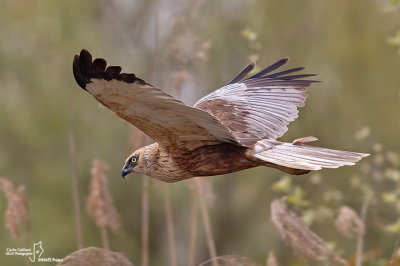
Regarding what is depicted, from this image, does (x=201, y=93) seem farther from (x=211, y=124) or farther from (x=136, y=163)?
(x=211, y=124)

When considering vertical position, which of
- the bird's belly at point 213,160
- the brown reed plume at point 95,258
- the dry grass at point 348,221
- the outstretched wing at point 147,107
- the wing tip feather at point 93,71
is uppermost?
the wing tip feather at point 93,71

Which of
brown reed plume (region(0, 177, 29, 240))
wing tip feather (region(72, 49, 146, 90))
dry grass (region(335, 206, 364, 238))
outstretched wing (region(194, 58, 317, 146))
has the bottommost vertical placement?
dry grass (region(335, 206, 364, 238))

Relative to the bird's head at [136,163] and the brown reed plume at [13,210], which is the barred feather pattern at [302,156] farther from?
the brown reed plume at [13,210]

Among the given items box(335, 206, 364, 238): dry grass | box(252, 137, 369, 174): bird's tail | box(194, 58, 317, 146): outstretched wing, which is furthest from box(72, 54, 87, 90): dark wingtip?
box(335, 206, 364, 238): dry grass

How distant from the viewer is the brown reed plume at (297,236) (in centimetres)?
387

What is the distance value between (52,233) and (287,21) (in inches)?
205

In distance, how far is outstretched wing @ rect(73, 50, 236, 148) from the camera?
3574 mm

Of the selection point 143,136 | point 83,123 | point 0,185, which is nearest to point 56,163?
point 83,123

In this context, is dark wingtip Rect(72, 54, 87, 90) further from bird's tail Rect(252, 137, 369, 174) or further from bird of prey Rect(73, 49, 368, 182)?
bird's tail Rect(252, 137, 369, 174)

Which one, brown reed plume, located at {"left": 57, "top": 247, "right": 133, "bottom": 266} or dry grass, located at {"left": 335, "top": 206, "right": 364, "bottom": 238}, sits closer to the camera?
brown reed plume, located at {"left": 57, "top": 247, "right": 133, "bottom": 266}

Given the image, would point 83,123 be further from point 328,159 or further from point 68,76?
point 328,159

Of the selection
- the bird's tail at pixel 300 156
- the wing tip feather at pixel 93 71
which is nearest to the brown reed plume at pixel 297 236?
the bird's tail at pixel 300 156

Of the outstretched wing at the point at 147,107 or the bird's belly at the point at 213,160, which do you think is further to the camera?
the bird's belly at the point at 213,160

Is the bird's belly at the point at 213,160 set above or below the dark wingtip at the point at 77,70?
below
